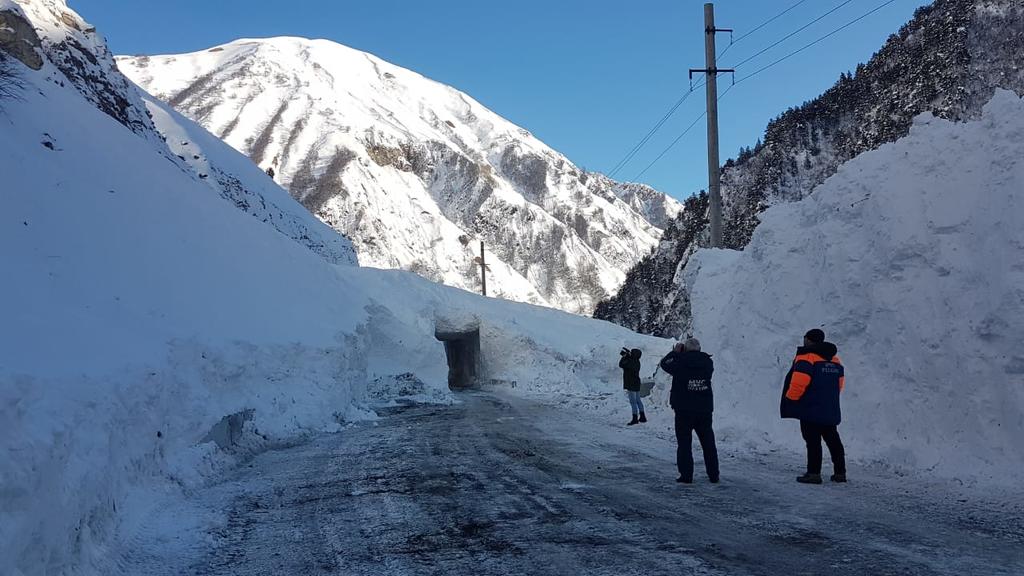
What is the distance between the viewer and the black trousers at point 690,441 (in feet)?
22.6

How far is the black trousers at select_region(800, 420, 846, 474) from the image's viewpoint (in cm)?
679

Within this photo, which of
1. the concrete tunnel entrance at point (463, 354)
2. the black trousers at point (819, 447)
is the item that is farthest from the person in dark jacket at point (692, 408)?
the concrete tunnel entrance at point (463, 354)

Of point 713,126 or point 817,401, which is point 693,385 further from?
point 713,126

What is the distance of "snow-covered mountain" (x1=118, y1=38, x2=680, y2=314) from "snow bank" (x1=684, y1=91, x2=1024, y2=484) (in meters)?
78.6

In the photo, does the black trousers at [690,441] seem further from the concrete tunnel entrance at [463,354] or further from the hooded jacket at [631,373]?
the concrete tunnel entrance at [463,354]

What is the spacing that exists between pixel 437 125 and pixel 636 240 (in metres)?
55.4

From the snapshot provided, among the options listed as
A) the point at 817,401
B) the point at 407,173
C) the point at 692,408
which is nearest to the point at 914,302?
the point at 817,401

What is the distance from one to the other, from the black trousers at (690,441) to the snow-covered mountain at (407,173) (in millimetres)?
81742

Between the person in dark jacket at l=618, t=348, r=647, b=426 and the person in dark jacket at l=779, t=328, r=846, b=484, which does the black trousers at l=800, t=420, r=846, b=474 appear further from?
the person in dark jacket at l=618, t=348, r=647, b=426

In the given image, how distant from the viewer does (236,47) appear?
158125 mm

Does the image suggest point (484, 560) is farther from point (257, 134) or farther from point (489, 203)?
point (257, 134)

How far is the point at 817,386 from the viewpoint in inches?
274

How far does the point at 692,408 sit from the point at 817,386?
52.2 inches

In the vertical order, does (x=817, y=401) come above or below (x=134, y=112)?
below
